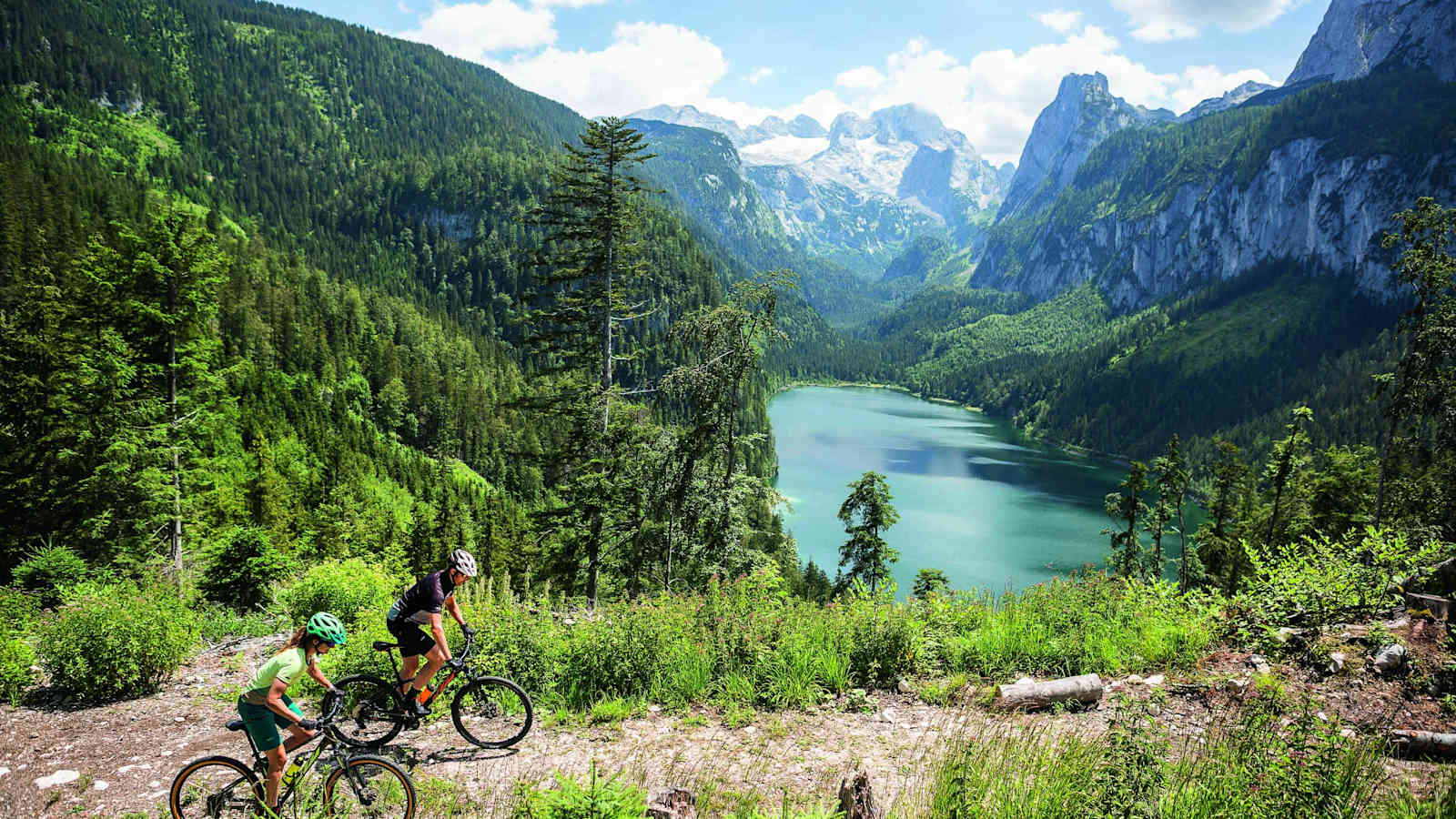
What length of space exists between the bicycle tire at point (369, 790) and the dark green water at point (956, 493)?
61.3ft

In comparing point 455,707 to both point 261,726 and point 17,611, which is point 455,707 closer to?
point 261,726

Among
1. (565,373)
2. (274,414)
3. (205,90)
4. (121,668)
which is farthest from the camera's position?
(205,90)

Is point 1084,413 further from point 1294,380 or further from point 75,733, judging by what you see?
point 75,733

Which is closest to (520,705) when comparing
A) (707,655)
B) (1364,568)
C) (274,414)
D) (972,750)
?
(707,655)

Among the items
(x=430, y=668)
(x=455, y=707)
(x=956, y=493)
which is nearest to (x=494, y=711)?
(x=455, y=707)

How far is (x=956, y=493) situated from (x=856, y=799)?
290 ft

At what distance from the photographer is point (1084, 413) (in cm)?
15050

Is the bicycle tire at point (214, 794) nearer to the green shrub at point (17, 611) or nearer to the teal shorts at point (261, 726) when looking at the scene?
the teal shorts at point (261, 726)

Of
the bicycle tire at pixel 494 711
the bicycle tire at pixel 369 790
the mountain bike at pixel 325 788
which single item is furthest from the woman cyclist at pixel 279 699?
the bicycle tire at pixel 494 711

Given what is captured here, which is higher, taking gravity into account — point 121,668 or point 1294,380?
point 1294,380

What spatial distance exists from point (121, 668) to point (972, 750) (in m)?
9.98

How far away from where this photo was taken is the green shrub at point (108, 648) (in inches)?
309

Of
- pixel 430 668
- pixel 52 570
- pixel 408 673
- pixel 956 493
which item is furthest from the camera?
pixel 956 493

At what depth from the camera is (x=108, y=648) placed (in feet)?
26.0
